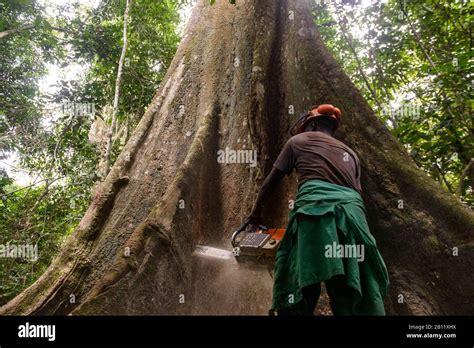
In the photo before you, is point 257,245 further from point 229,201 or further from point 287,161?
point 229,201

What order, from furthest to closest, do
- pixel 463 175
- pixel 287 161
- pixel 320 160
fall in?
pixel 463 175
pixel 287 161
pixel 320 160

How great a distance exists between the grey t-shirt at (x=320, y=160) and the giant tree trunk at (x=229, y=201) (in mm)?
719

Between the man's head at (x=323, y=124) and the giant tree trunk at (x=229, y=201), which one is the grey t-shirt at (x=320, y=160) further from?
the giant tree trunk at (x=229, y=201)

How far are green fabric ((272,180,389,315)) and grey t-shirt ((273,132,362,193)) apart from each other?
0.39 feet

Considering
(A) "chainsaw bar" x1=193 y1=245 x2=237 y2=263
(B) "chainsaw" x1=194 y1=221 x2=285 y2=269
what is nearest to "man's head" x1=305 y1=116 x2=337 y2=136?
(B) "chainsaw" x1=194 y1=221 x2=285 y2=269

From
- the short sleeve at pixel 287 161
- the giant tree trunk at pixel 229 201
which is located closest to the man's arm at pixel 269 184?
the short sleeve at pixel 287 161

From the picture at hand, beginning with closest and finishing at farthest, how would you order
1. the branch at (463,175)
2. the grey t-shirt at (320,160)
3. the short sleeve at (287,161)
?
the grey t-shirt at (320,160) < the short sleeve at (287,161) < the branch at (463,175)

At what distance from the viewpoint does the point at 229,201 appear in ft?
10.3

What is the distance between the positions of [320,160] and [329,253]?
0.62 meters

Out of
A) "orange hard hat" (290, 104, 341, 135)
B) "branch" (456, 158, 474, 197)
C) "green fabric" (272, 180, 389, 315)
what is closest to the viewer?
"green fabric" (272, 180, 389, 315)

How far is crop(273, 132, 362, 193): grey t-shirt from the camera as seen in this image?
2160mm

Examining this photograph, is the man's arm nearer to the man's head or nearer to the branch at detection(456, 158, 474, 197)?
the man's head

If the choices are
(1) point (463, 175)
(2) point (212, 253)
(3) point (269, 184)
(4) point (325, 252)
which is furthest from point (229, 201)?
(1) point (463, 175)

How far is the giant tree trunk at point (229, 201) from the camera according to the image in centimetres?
265
